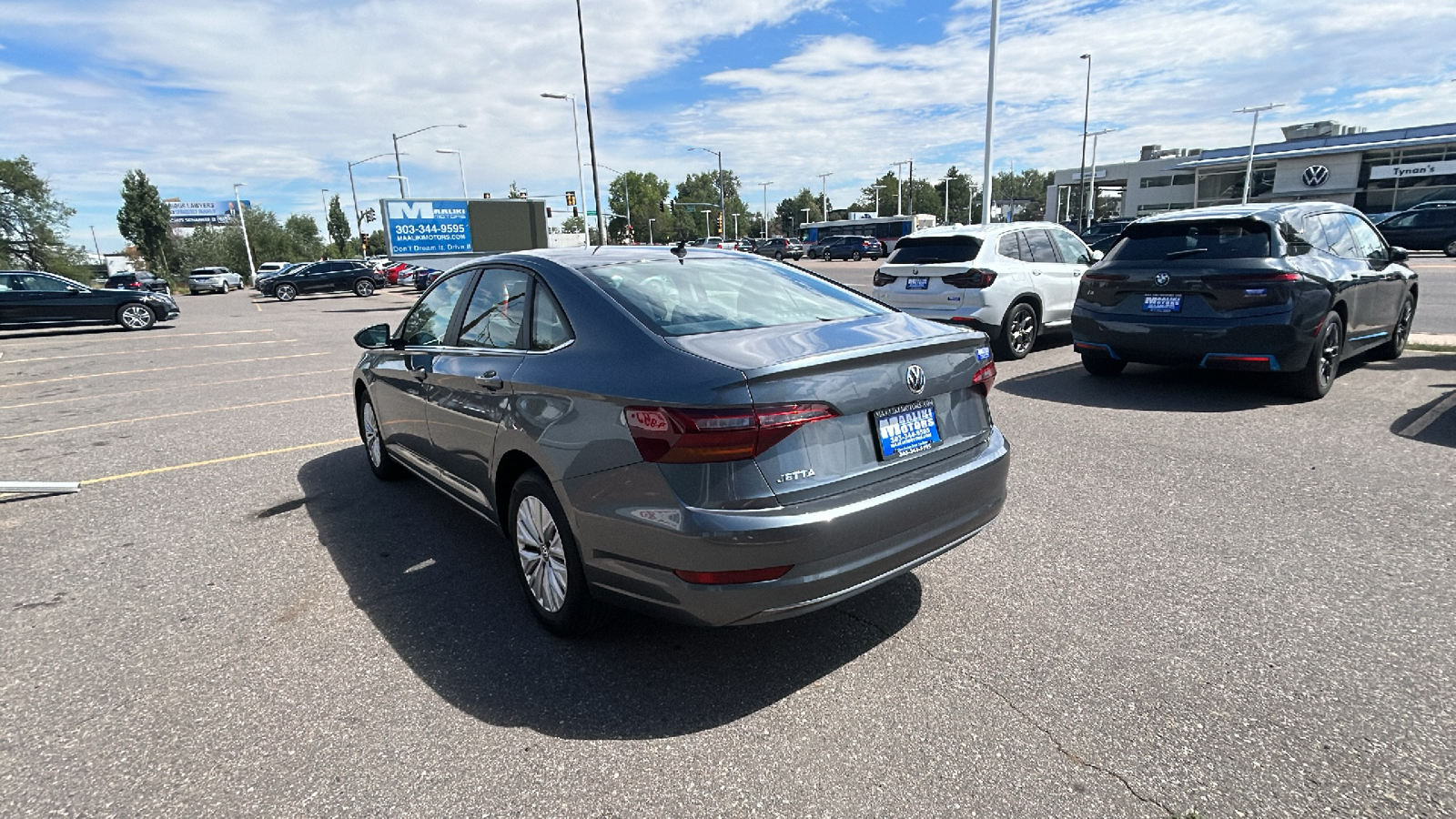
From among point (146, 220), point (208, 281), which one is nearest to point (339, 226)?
point (146, 220)

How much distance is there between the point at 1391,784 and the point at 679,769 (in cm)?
204

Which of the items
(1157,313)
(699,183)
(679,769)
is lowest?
(679,769)

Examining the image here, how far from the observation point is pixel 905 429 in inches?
112

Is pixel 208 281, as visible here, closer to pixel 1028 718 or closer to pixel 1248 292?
pixel 1248 292

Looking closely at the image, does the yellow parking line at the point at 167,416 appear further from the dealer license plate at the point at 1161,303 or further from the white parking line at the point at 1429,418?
the white parking line at the point at 1429,418

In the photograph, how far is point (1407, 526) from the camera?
3.94 metres

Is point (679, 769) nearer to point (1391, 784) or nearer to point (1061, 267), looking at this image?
point (1391, 784)

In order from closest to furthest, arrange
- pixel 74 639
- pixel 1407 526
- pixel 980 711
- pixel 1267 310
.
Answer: pixel 980 711 → pixel 74 639 → pixel 1407 526 → pixel 1267 310

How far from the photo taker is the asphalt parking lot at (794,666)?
234cm

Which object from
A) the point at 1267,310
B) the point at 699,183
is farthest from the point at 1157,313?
the point at 699,183

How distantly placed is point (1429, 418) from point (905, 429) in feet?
18.3

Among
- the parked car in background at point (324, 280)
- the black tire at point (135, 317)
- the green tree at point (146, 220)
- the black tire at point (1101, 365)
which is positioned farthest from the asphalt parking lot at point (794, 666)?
the green tree at point (146, 220)

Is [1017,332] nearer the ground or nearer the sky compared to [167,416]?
nearer the sky

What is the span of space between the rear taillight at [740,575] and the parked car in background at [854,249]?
170ft
